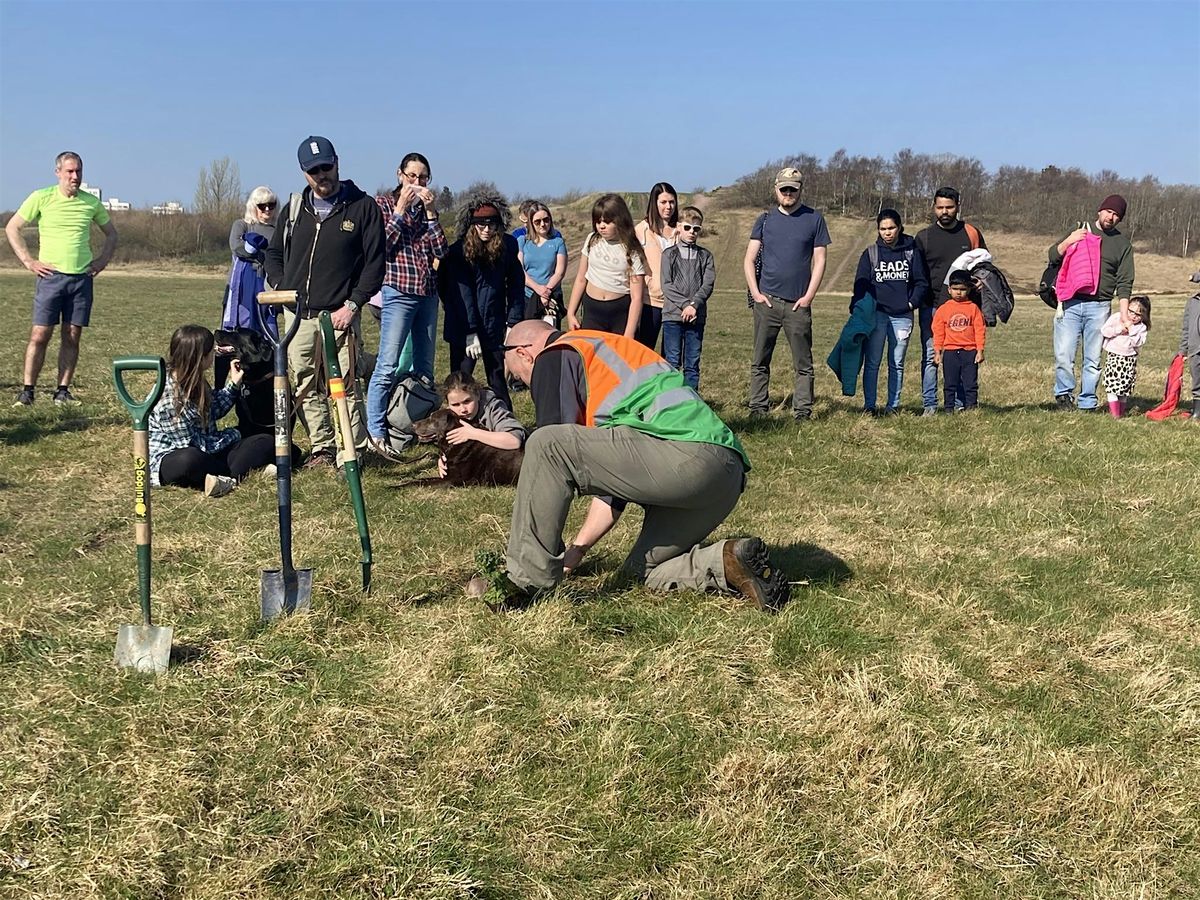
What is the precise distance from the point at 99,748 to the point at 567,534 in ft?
10.0

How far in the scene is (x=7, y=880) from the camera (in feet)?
8.58

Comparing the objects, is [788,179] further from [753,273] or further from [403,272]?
[403,272]

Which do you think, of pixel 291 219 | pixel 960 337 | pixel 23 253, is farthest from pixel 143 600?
pixel 960 337

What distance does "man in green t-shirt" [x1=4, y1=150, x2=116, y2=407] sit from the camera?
9.04 meters

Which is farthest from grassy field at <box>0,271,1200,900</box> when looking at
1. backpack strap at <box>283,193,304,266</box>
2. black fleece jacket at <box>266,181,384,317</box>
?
backpack strap at <box>283,193,304,266</box>

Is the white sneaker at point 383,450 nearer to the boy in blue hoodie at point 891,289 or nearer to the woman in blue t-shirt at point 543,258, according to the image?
the woman in blue t-shirt at point 543,258

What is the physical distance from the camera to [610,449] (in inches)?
165

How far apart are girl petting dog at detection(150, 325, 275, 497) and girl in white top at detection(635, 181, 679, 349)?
136 inches

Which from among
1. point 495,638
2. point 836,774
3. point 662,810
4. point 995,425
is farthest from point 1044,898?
point 995,425

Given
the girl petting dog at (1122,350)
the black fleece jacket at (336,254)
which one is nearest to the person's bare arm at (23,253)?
the black fleece jacket at (336,254)

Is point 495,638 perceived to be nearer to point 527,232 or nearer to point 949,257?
point 527,232

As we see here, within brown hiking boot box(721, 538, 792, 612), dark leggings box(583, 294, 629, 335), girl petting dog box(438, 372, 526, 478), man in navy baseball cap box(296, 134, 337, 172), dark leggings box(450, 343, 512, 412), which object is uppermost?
man in navy baseball cap box(296, 134, 337, 172)

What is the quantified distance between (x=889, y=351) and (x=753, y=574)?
5.94m

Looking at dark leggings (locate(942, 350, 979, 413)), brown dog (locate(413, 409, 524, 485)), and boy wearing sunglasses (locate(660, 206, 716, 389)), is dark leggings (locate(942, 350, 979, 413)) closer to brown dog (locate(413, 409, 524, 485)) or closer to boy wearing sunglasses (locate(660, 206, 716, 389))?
boy wearing sunglasses (locate(660, 206, 716, 389))
